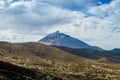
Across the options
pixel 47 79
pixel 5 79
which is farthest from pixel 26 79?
pixel 47 79

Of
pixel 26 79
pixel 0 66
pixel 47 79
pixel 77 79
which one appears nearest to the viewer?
pixel 26 79

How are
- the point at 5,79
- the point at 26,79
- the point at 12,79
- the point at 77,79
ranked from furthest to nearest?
the point at 77,79 → the point at 26,79 → the point at 12,79 → the point at 5,79

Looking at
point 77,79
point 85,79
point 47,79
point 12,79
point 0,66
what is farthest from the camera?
point 85,79

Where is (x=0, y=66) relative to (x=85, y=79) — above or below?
above

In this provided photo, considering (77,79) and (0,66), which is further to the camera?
(77,79)

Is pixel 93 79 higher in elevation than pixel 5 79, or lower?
lower

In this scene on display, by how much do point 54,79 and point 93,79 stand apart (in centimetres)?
6984

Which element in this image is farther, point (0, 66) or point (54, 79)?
point (54, 79)

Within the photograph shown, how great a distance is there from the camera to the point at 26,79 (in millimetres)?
94812

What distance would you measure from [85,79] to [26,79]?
336 ft

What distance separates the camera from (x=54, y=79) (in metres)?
132

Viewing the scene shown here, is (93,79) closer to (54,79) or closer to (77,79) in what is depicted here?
(77,79)

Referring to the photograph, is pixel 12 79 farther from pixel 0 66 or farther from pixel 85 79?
pixel 85 79

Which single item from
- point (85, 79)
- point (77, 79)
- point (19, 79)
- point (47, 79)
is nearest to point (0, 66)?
point (19, 79)
